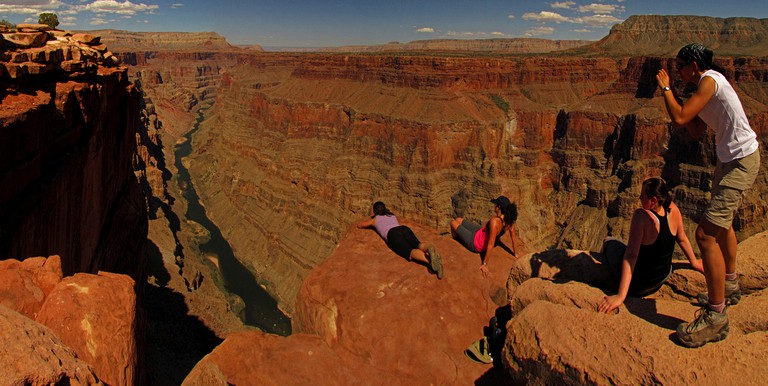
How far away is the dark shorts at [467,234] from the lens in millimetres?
12656

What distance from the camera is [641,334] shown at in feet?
21.8

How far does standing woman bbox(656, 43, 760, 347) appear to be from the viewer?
613 cm

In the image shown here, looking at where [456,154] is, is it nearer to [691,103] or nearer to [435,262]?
[435,262]

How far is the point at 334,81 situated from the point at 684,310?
2830 inches

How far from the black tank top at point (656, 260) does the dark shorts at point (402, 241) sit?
531 cm

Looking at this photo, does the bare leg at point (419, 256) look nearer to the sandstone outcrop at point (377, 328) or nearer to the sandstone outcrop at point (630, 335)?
the sandstone outcrop at point (377, 328)

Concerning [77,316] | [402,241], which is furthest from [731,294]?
[77,316]

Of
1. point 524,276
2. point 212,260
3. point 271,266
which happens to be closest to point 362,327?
point 524,276

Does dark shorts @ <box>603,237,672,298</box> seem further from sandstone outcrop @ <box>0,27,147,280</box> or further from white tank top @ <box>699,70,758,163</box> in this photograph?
sandstone outcrop @ <box>0,27,147,280</box>

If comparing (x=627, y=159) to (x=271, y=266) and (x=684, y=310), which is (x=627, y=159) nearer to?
(x=271, y=266)

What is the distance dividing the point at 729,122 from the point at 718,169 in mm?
703

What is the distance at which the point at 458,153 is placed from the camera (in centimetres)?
5603

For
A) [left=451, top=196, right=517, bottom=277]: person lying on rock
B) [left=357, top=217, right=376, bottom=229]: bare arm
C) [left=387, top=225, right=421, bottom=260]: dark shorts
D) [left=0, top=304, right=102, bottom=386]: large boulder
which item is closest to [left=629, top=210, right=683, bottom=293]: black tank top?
[left=451, top=196, right=517, bottom=277]: person lying on rock

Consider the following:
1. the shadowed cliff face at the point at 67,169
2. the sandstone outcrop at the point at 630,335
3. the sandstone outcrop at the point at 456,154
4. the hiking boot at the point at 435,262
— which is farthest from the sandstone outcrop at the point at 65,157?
the sandstone outcrop at the point at 456,154
